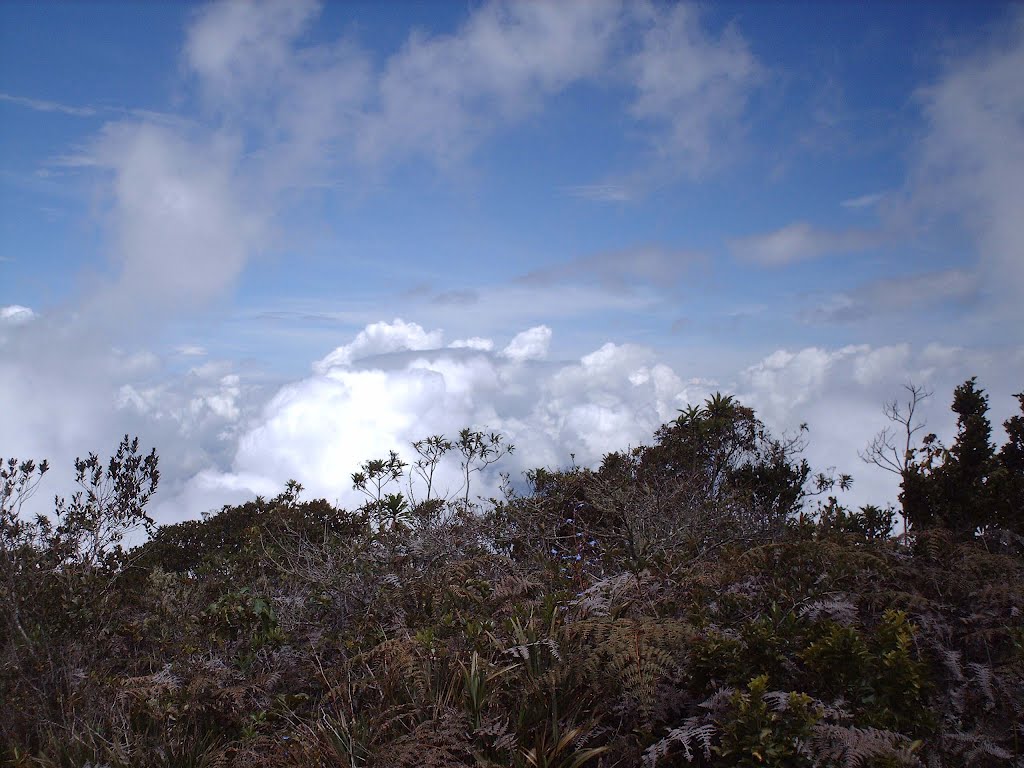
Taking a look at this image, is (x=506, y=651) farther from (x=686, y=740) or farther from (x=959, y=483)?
(x=959, y=483)

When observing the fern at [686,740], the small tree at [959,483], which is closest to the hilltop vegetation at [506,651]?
the fern at [686,740]

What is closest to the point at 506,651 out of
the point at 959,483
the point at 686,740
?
the point at 686,740

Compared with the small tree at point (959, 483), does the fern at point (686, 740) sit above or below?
below

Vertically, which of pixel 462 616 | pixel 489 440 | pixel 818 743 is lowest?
pixel 818 743

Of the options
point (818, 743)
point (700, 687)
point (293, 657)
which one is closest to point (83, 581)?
point (293, 657)

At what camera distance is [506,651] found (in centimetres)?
394

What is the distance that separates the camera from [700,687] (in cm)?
368

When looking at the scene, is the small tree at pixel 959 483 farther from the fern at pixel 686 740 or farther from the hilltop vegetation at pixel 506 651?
the fern at pixel 686 740

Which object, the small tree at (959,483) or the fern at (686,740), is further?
the small tree at (959,483)

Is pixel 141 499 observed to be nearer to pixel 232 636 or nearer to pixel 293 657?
pixel 232 636

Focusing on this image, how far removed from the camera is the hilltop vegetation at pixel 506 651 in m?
3.41

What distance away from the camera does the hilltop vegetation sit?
341 centimetres

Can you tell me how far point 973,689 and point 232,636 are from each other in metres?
4.54

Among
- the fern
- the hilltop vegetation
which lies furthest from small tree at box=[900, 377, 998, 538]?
the fern
